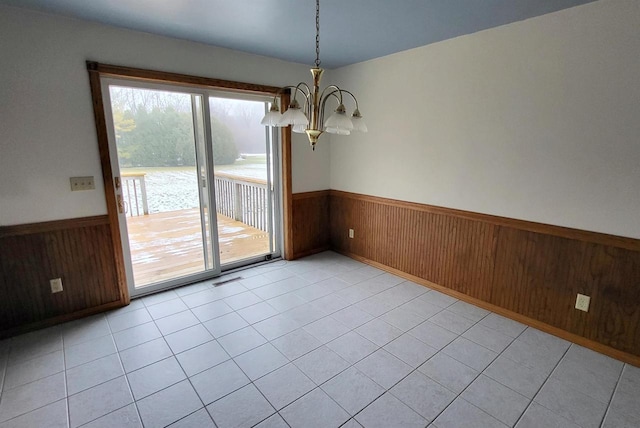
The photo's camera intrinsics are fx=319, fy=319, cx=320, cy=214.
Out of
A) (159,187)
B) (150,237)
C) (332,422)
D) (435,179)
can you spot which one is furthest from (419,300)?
(150,237)

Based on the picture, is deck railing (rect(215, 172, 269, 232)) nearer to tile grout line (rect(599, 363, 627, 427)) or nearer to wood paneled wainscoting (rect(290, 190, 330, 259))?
wood paneled wainscoting (rect(290, 190, 330, 259))

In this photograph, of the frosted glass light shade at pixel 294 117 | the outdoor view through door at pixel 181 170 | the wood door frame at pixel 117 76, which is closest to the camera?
the frosted glass light shade at pixel 294 117

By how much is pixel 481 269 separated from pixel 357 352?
1.46 metres

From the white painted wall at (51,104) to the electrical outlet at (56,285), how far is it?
1.66 feet

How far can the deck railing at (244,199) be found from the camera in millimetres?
4164

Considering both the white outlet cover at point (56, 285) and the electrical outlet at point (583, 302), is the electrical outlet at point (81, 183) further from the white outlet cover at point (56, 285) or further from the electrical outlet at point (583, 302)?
the electrical outlet at point (583, 302)

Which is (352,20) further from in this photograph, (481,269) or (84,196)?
(84,196)

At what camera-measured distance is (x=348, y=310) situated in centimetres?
286

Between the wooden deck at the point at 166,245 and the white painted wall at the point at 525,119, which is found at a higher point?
the white painted wall at the point at 525,119

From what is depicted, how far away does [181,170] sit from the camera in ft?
10.7

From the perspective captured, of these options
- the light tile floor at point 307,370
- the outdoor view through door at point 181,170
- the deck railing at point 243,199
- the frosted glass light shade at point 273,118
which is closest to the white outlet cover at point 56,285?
the light tile floor at point 307,370

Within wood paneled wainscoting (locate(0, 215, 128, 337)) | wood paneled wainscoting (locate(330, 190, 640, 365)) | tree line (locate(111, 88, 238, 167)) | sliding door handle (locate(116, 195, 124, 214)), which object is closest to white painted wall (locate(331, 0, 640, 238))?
wood paneled wainscoting (locate(330, 190, 640, 365))

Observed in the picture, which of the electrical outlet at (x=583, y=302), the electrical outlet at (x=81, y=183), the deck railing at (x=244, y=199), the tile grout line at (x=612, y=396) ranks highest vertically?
the electrical outlet at (x=81, y=183)

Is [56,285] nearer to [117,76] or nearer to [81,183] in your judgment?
[81,183]
